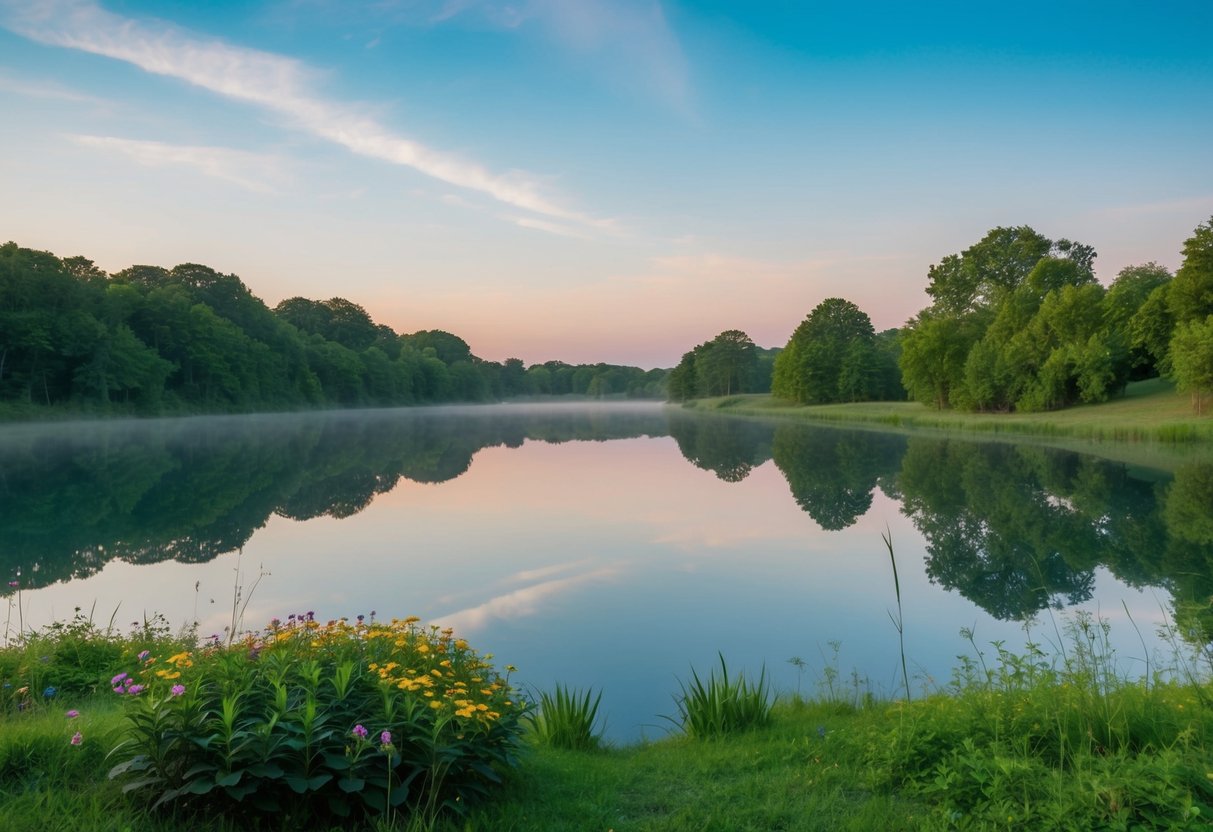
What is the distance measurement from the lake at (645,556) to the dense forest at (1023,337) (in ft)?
74.1

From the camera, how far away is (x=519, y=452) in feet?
113

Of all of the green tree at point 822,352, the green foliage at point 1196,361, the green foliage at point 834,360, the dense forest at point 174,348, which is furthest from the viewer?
the green tree at point 822,352

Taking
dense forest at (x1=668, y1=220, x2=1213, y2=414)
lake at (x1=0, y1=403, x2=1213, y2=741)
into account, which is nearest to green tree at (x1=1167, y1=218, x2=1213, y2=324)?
dense forest at (x1=668, y1=220, x2=1213, y2=414)

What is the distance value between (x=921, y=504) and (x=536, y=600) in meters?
11.1

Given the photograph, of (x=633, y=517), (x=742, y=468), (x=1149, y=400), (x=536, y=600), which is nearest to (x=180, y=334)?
(x=742, y=468)

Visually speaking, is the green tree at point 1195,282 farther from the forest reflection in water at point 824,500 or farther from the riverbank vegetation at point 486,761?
the riverbank vegetation at point 486,761

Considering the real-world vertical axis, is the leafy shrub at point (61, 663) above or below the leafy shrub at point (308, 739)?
below

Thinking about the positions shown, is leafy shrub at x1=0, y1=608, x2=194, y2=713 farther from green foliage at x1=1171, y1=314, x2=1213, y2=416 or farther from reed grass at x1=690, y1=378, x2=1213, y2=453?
green foliage at x1=1171, y1=314, x2=1213, y2=416

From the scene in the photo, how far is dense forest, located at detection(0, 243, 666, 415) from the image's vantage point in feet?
168

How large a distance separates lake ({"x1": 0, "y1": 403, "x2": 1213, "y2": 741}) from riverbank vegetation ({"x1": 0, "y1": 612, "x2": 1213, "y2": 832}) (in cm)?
194

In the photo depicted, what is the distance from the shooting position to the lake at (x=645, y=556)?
8.27m

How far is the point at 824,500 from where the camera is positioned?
18.7 m

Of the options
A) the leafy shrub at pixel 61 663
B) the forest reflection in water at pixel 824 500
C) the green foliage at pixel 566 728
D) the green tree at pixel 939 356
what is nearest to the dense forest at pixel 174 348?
the forest reflection in water at pixel 824 500

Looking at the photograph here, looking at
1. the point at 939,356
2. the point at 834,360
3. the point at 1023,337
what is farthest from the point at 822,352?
the point at 1023,337
